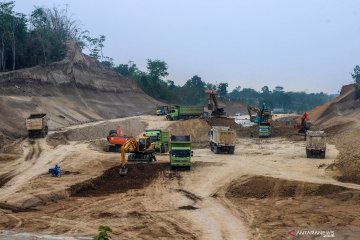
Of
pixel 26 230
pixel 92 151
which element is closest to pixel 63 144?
pixel 92 151

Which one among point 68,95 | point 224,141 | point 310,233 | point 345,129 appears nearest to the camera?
point 310,233

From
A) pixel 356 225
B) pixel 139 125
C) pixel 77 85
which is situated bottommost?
pixel 356 225

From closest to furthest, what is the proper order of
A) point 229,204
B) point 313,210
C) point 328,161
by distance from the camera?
point 313,210, point 229,204, point 328,161

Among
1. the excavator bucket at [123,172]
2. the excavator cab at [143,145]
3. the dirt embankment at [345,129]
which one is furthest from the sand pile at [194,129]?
the excavator bucket at [123,172]

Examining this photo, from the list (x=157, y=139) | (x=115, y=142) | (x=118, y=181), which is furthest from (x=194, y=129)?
(x=118, y=181)

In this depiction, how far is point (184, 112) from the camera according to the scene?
66062mm

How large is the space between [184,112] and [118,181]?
3764 cm

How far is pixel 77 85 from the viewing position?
81.8m

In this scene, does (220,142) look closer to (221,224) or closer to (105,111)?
(221,224)

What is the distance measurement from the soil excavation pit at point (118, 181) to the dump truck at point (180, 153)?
3.32ft

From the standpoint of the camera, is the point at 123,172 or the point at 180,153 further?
the point at 180,153

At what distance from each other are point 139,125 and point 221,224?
4335 cm

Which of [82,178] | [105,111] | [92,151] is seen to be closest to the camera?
[82,178]

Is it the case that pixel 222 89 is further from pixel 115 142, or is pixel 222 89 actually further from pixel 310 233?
pixel 310 233
